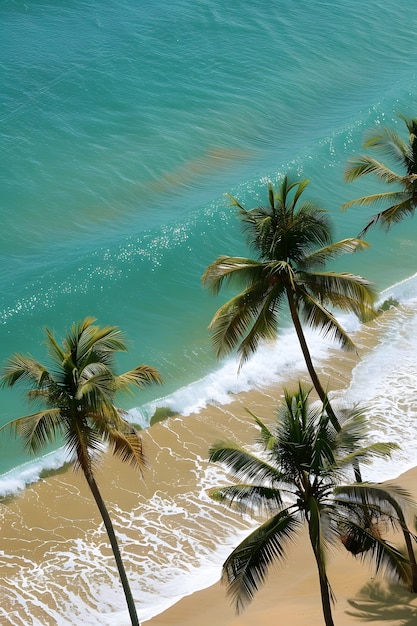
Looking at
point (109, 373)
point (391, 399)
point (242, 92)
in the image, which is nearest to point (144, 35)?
point (242, 92)

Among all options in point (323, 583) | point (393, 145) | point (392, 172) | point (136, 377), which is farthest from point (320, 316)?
point (323, 583)

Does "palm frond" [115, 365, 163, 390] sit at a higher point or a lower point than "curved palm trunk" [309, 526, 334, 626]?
higher

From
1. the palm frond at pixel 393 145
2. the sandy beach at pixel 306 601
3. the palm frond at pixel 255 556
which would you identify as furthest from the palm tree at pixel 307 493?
the palm frond at pixel 393 145

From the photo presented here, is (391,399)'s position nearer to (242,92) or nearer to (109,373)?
(109,373)

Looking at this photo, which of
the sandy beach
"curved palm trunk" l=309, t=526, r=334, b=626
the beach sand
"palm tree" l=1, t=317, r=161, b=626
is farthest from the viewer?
the beach sand

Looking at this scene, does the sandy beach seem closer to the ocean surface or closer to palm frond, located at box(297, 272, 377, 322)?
the ocean surface

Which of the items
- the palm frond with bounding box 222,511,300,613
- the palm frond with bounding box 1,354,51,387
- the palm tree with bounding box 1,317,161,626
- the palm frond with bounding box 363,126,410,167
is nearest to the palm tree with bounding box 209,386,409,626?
the palm frond with bounding box 222,511,300,613

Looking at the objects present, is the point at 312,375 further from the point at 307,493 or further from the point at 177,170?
the point at 177,170
